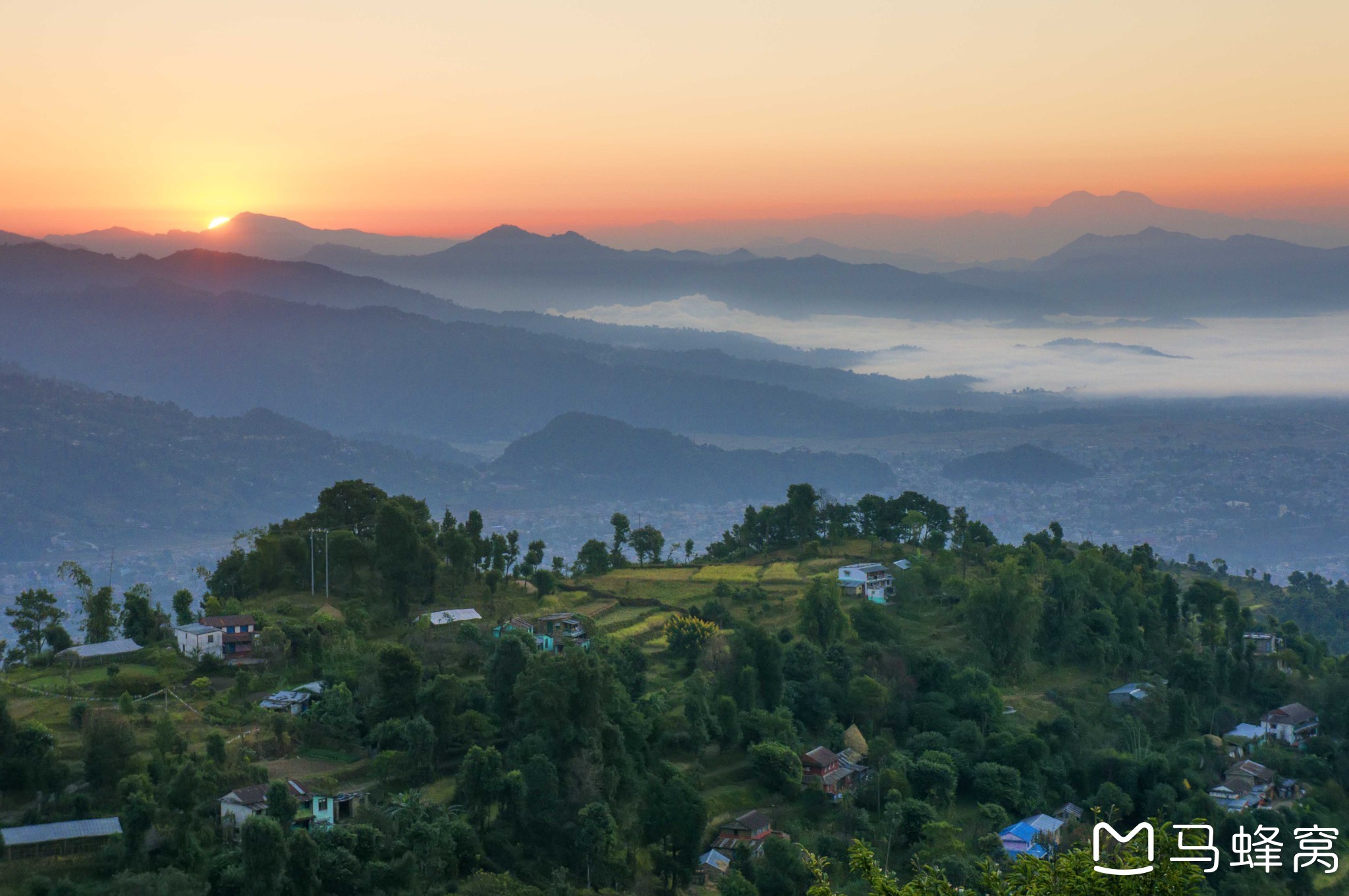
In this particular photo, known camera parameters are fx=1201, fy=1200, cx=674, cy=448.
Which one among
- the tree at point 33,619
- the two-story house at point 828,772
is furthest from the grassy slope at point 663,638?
the tree at point 33,619

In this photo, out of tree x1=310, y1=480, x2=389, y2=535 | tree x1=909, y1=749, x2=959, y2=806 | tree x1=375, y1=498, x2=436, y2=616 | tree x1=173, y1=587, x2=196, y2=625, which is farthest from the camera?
tree x1=310, y1=480, x2=389, y2=535

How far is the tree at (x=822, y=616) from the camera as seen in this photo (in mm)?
38125

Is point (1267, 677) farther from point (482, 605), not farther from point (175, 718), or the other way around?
point (175, 718)

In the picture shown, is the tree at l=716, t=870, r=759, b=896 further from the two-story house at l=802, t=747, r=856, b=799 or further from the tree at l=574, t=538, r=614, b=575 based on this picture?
the tree at l=574, t=538, r=614, b=575

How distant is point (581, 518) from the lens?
438 feet

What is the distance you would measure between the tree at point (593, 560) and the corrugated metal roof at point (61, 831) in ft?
84.1

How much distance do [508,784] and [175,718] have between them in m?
8.21

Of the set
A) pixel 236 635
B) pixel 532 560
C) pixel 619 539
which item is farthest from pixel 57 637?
pixel 619 539

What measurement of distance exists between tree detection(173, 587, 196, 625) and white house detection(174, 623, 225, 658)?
9.96ft

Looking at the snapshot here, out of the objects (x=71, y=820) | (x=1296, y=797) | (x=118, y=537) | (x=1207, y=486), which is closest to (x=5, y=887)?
(x=71, y=820)

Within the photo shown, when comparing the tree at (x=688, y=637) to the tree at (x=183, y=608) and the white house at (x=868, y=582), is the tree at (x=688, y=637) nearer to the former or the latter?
the white house at (x=868, y=582)

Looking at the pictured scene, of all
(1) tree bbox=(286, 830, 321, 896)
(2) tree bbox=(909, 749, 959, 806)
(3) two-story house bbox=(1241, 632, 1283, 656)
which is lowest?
(3) two-story house bbox=(1241, 632, 1283, 656)

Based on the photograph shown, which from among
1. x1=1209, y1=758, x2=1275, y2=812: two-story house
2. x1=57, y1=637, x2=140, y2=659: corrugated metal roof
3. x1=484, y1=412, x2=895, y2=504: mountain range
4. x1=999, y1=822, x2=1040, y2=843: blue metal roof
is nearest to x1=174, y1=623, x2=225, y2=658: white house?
x1=57, y1=637, x2=140, y2=659: corrugated metal roof

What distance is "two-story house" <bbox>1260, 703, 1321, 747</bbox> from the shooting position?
39406mm
